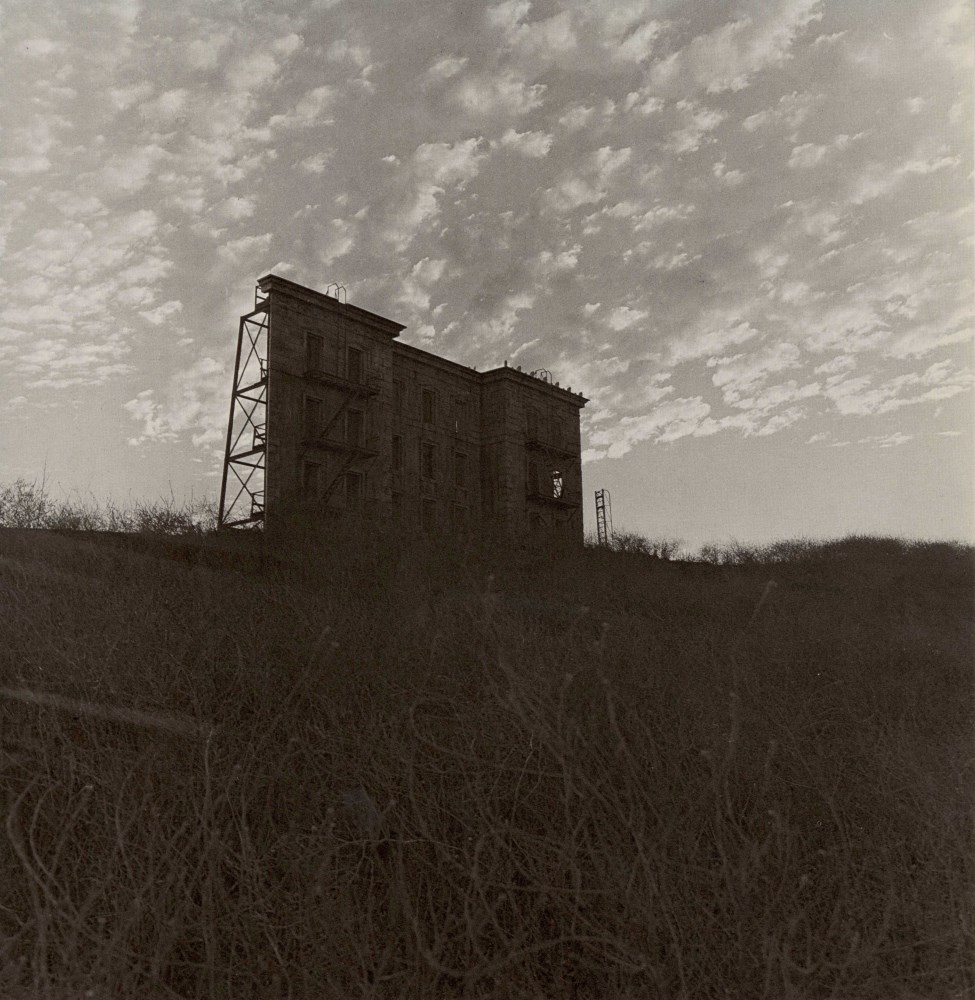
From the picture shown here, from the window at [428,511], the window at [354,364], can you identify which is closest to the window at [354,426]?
the window at [354,364]

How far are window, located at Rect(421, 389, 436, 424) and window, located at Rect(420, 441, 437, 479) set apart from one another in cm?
108

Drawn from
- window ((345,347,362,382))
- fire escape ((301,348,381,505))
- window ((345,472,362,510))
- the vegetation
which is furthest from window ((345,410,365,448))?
the vegetation

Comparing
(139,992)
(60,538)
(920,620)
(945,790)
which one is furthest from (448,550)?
(139,992)

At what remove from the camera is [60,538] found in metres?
16.2

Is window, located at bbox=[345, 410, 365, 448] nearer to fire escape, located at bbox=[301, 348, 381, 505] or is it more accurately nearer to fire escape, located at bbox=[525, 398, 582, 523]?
fire escape, located at bbox=[301, 348, 381, 505]

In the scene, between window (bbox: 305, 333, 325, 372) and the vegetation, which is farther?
window (bbox: 305, 333, 325, 372)

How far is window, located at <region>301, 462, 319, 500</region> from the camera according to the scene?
27.6 m

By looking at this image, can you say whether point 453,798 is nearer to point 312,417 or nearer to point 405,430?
point 312,417

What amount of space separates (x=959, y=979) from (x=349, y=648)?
23.5 ft

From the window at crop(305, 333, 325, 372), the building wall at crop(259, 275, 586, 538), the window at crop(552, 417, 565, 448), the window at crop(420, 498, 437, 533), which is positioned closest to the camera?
the building wall at crop(259, 275, 586, 538)

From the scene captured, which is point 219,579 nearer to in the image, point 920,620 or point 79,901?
point 79,901

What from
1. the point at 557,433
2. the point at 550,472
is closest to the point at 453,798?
the point at 550,472

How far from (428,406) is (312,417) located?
24.1ft

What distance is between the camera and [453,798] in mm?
6746
